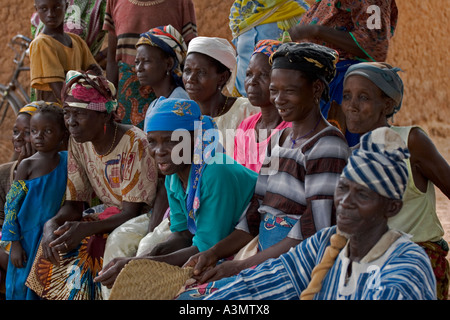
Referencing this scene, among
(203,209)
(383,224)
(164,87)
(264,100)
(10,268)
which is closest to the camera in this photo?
(383,224)

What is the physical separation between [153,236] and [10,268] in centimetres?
115

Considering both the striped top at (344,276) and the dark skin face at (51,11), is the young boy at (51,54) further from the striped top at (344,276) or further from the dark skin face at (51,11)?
the striped top at (344,276)

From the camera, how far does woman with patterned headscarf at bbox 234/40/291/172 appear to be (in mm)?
3824

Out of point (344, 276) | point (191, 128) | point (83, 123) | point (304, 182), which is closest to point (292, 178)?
point (304, 182)

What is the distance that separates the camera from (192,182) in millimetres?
3430

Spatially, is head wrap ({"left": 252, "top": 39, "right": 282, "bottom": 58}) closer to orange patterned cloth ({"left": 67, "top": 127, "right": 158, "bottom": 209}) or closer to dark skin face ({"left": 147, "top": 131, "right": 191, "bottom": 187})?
dark skin face ({"left": 147, "top": 131, "right": 191, "bottom": 187})

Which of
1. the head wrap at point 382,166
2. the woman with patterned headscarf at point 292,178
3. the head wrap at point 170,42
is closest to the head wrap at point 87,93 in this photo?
the head wrap at point 170,42

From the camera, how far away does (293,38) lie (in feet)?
13.1

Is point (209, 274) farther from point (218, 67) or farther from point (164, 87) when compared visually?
point (164, 87)

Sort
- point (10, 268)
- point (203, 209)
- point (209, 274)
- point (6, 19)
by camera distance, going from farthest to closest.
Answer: point (6, 19), point (10, 268), point (203, 209), point (209, 274)

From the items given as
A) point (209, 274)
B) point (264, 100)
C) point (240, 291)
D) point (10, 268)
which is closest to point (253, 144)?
point (264, 100)

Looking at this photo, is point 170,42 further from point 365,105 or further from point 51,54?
point 365,105

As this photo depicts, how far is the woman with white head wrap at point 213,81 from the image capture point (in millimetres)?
4280

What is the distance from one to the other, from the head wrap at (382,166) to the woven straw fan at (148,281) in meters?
0.95
